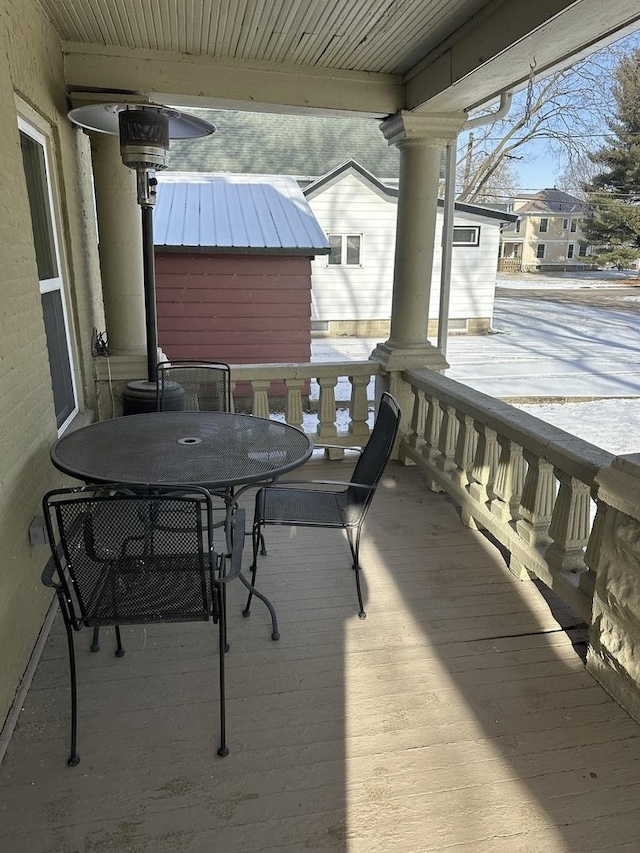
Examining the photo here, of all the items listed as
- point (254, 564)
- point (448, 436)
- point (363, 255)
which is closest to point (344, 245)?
point (363, 255)

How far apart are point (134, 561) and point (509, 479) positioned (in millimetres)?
→ 1796

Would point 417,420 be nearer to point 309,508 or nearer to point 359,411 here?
point 359,411

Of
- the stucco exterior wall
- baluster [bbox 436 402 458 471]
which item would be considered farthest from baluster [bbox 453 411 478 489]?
the stucco exterior wall

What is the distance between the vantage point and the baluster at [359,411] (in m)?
4.09

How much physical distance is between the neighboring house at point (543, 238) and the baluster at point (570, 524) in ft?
119

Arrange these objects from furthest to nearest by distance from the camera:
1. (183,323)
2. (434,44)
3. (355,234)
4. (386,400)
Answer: (355,234), (183,323), (434,44), (386,400)

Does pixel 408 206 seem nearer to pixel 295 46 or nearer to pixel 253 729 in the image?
pixel 295 46

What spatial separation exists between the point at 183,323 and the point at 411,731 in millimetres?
5822

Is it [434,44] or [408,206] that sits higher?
[434,44]

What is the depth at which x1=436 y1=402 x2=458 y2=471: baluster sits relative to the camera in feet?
11.2

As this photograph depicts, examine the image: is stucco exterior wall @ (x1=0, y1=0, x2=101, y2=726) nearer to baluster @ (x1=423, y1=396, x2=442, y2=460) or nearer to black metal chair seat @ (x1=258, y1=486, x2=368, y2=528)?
black metal chair seat @ (x1=258, y1=486, x2=368, y2=528)

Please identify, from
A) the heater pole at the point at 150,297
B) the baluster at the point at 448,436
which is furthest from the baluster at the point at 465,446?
the heater pole at the point at 150,297

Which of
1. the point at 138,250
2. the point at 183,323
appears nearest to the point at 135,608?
the point at 138,250

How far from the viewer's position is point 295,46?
305 centimetres
